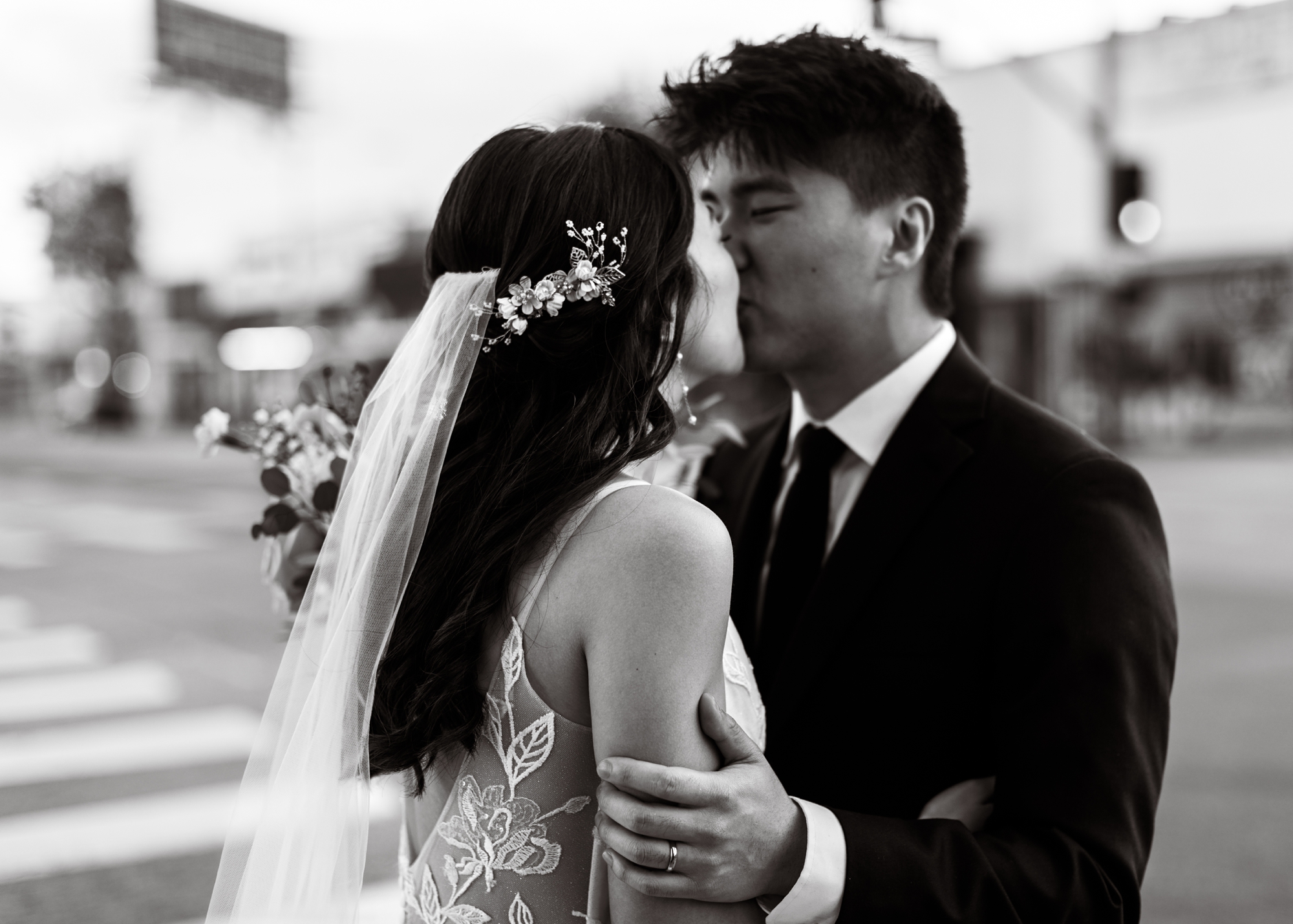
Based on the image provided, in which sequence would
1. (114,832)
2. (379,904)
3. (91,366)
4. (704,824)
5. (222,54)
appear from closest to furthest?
(704,824) → (379,904) → (114,832) → (222,54) → (91,366)

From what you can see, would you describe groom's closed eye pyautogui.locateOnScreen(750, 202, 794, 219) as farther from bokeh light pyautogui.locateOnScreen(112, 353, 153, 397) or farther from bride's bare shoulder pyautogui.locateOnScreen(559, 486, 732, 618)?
bokeh light pyautogui.locateOnScreen(112, 353, 153, 397)

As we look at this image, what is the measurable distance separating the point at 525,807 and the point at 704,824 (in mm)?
295

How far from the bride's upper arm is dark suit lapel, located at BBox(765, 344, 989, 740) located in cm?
50

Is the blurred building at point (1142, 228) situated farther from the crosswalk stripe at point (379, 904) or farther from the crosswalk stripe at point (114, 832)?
the crosswalk stripe at point (114, 832)

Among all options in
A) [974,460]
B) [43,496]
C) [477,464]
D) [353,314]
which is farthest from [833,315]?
[353,314]

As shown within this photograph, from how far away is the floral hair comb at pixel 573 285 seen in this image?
1539 millimetres

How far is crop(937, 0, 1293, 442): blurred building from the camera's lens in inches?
420

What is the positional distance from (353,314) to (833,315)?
37767mm

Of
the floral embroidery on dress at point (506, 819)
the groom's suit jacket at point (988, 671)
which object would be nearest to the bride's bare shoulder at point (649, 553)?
the floral embroidery on dress at point (506, 819)

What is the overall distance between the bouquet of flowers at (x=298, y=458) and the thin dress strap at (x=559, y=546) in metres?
0.66

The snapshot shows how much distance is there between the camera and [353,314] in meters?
38.4

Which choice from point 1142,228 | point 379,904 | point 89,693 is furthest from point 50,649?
point 1142,228

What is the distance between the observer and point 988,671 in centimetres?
185

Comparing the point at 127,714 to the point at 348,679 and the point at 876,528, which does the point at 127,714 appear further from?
the point at 876,528
